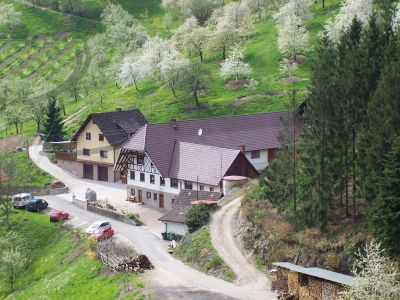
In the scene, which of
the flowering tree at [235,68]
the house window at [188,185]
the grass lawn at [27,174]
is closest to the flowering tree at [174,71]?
the flowering tree at [235,68]

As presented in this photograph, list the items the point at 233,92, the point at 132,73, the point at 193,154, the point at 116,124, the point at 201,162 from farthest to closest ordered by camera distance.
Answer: the point at 132,73
the point at 233,92
the point at 116,124
the point at 193,154
the point at 201,162

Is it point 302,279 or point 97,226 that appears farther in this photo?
point 97,226

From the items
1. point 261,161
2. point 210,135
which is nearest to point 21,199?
point 210,135

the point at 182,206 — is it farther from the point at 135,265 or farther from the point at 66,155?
the point at 66,155

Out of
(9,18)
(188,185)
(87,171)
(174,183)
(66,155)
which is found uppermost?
(9,18)

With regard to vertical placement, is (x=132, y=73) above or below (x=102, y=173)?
above

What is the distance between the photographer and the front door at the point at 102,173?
8975 cm

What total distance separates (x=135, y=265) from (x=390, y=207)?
2147cm

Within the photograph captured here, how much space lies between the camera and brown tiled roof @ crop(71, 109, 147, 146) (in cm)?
8819

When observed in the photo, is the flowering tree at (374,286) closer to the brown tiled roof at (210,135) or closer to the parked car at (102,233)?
the parked car at (102,233)

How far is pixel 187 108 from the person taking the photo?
104m

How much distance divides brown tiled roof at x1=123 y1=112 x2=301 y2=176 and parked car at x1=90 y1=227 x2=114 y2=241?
1228 cm

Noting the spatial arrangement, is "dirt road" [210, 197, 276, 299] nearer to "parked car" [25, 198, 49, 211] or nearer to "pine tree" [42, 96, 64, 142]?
"parked car" [25, 198, 49, 211]

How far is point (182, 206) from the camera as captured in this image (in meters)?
67.5
